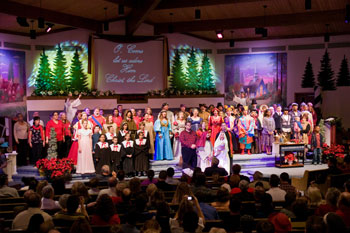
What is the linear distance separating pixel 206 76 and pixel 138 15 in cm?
432

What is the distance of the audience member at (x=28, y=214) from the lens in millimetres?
4910

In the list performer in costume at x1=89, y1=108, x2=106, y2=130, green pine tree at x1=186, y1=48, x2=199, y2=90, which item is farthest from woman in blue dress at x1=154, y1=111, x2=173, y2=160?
green pine tree at x1=186, y1=48, x2=199, y2=90

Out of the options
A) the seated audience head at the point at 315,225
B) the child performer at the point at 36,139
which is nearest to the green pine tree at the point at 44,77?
the child performer at the point at 36,139

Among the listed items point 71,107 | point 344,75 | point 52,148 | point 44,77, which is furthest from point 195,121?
point 344,75

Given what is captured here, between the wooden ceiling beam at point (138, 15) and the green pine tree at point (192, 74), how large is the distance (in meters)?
2.63

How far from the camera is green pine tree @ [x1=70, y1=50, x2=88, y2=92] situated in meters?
15.2

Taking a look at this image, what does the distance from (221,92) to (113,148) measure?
797 cm

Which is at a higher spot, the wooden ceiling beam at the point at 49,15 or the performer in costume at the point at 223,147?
the wooden ceiling beam at the point at 49,15

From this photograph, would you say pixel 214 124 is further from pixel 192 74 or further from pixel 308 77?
pixel 308 77

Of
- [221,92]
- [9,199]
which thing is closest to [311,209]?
[9,199]

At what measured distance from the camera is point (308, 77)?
1678cm

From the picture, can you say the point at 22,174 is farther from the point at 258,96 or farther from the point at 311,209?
the point at 258,96

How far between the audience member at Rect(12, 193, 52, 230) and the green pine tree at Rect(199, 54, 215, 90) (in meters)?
12.1

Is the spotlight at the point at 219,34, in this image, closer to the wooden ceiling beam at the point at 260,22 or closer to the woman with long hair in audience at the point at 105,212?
the wooden ceiling beam at the point at 260,22
